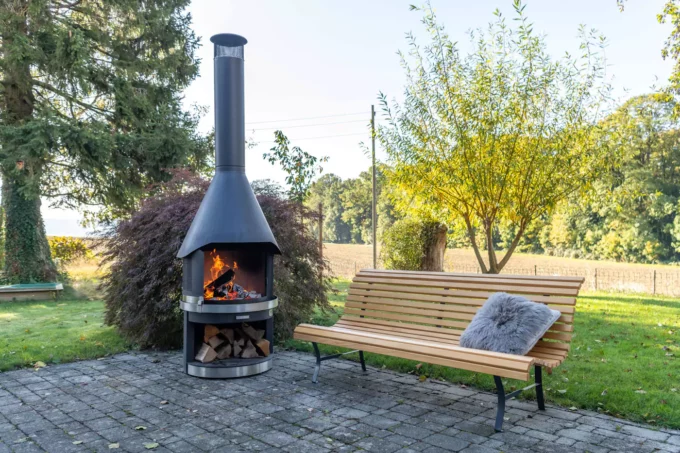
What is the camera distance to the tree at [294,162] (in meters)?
9.27

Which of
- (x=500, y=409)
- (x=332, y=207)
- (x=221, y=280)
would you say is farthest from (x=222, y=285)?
(x=332, y=207)

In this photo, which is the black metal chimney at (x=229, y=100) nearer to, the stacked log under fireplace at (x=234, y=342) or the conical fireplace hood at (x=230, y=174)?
the conical fireplace hood at (x=230, y=174)

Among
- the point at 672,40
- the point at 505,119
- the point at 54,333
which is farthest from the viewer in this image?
the point at 672,40

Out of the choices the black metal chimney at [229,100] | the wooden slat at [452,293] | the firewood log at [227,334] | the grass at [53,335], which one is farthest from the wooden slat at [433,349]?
the grass at [53,335]

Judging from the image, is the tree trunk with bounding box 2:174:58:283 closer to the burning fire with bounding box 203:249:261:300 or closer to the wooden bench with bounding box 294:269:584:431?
the burning fire with bounding box 203:249:261:300

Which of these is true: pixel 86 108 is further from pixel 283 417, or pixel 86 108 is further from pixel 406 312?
pixel 283 417

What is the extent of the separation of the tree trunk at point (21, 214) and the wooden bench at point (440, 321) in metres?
9.88

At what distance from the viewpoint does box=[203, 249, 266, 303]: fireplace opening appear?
5.07 meters

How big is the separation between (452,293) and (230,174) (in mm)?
2384

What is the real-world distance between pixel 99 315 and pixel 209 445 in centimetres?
632

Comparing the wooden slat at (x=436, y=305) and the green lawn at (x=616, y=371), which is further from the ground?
the wooden slat at (x=436, y=305)

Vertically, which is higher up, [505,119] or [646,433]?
[505,119]

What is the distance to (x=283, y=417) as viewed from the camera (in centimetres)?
375

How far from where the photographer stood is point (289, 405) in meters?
4.04
